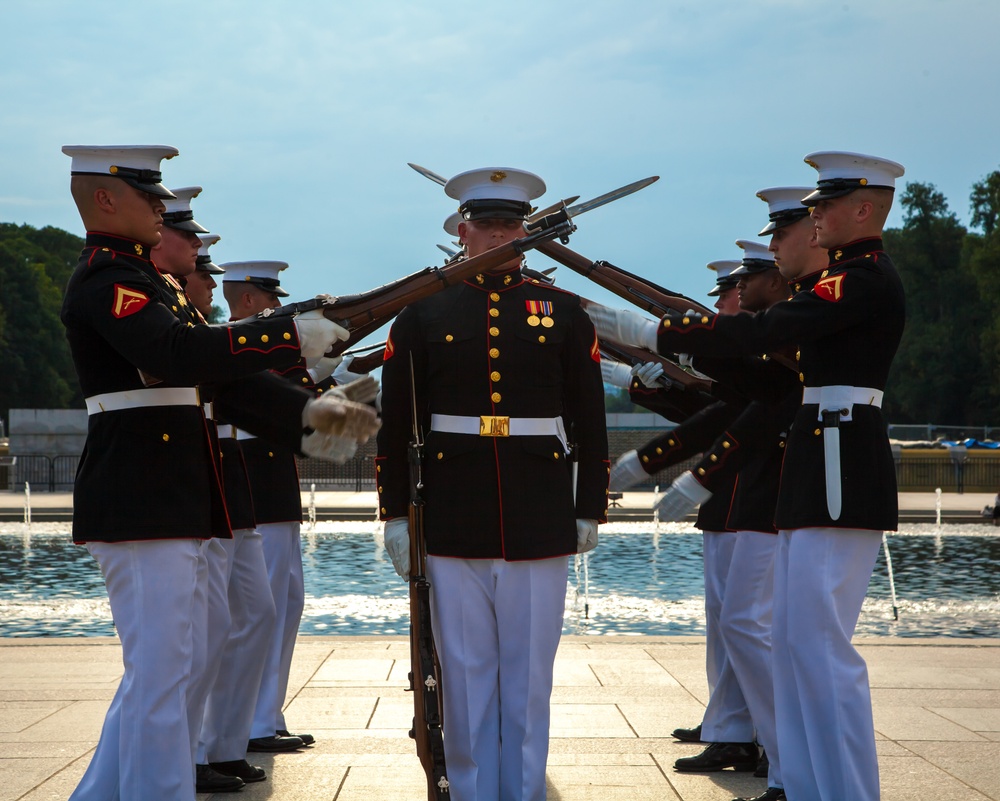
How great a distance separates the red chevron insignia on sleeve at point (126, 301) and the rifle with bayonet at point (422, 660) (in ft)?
3.54

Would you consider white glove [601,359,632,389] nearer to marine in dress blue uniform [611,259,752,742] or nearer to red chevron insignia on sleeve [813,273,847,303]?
marine in dress blue uniform [611,259,752,742]

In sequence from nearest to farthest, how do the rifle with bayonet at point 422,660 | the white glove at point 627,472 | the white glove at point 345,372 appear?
the rifle with bayonet at point 422,660, the white glove at point 627,472, the white glove at point 345,372

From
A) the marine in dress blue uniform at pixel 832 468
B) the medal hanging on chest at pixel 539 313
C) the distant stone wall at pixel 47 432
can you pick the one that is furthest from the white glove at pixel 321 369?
the distant stone wall at pixel 47 432

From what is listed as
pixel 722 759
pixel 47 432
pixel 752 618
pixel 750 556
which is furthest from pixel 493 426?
pixel 47 432

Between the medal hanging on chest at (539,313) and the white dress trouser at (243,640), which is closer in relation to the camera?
the medal hanging on chest at (539,313)

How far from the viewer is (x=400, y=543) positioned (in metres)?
4.52

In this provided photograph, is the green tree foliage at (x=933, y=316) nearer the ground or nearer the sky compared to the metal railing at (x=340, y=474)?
nearer the sky

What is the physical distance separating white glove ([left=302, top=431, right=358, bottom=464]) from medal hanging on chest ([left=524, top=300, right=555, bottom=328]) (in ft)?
3.08

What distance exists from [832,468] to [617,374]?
2.38 m

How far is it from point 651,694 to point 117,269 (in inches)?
169

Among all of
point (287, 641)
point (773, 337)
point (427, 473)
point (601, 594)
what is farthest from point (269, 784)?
point (601, 594)

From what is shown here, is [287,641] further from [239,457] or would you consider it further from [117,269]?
[117,269]

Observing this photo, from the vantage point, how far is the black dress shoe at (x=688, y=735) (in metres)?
6.07

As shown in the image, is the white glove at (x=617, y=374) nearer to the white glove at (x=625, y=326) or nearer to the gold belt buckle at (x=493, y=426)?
the white glove at (x=625, y=326)
